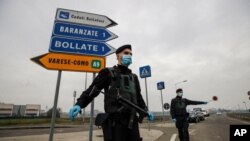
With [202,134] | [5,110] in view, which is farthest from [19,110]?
[202,134]

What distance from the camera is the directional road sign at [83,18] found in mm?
4391

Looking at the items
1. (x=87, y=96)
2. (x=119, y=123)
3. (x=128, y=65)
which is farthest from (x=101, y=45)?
(x=119, y=123)

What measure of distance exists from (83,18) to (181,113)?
183 inches

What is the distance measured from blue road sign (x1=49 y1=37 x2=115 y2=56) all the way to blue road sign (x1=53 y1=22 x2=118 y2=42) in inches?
5.2

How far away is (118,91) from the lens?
2422 millimetres

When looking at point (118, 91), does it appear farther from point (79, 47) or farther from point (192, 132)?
point (192, 132)

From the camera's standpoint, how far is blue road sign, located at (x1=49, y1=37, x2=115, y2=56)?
414 cm

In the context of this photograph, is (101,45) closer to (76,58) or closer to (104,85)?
(76,58)

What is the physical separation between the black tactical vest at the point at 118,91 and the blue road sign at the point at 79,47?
2.01 m

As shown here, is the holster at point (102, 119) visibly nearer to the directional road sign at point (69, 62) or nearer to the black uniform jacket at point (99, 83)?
the black uniform jacket at point (99, 83)

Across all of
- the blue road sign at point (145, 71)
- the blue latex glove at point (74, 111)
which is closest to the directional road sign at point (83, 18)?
the blue latex glove at point (74, 111)

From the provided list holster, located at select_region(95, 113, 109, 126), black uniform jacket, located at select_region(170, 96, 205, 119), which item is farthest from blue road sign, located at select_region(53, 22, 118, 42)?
black uniform jacket, located at select_region(170, 96, 205, 119)

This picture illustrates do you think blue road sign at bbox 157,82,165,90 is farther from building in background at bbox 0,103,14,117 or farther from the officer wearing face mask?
building in background at bbox 0,103,14,117

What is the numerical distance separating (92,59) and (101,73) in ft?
6.17
